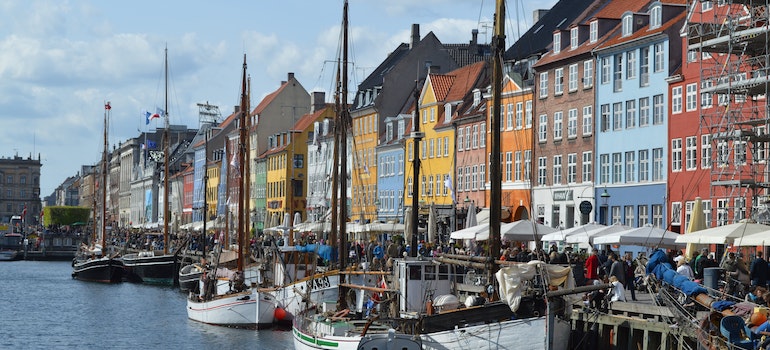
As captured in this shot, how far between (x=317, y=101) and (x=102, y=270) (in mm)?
45116

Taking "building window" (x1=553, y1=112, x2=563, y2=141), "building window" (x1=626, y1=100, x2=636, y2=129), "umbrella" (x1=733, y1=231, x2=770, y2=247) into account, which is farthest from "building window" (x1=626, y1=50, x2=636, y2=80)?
"umbrella" (x1=733, y1=231, x2=770, y2=247)

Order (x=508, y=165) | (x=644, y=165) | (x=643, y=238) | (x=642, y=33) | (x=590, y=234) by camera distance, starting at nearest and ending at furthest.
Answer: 1. (x=643, y=238)
2. (x=590, y=234)
3. (x=642, y=33)
4. (x=644, y=165)
5. (x=508, y=165)

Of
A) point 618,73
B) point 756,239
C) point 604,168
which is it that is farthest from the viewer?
point 604,168

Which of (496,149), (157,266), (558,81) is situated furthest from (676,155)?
(157,266)

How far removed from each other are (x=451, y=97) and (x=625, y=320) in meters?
57.6

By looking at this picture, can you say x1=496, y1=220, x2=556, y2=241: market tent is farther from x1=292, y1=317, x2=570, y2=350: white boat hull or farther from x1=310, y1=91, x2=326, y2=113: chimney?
x1=310, y1=91, x2=326, y2=113: chimney

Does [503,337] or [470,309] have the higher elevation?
[470,309]

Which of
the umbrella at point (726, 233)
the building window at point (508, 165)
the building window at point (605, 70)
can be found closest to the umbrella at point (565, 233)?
the umbrella at point (726, 233)

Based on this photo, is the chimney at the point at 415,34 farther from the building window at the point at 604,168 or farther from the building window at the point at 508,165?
the building window at the point at 604,168

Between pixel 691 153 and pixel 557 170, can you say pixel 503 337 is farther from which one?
pixel 557 170

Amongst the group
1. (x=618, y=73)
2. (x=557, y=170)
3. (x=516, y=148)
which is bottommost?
(x=557, y=170)

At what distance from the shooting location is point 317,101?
13500 centimetres

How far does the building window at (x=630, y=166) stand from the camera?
65.8m

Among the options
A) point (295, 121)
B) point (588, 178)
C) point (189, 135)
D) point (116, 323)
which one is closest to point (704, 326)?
point (116, 323)
